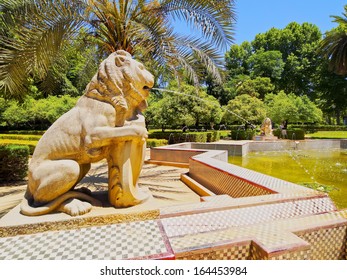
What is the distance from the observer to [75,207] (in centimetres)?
254

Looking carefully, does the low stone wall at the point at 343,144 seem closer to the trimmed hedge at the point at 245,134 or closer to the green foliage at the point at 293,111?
the trimmed hedge at the point at 245,134

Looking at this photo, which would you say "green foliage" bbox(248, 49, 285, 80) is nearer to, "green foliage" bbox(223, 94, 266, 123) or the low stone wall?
"green foliage" bbox(223, 94, 266, 123)

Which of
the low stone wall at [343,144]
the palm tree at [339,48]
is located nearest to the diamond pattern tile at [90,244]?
the low stone wall at [343,144]

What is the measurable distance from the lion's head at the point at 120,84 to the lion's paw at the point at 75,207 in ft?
3.31

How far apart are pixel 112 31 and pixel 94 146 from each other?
13.5 feet

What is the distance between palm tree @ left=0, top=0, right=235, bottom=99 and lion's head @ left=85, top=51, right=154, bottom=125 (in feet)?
10.0

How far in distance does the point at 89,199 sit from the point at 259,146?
588 inches

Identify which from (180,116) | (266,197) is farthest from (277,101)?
(266,197)

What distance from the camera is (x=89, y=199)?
282 centimetres

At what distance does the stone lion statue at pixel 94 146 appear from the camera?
2.57m

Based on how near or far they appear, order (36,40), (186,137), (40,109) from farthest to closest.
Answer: (40,109)
(186,137)
(36,40)

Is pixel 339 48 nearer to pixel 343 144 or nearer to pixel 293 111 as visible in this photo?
pixel 293 111

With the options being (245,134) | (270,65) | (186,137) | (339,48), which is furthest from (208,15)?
(270,65)

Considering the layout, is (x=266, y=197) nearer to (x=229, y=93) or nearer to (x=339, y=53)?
(x=339, y=53)
